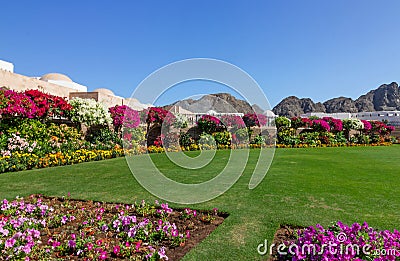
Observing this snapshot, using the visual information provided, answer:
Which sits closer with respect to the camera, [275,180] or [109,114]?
[275,180]

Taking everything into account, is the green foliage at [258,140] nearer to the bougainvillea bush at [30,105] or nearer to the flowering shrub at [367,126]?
the flowering shrub at [367,126]

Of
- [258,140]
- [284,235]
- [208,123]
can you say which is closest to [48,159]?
[284,235]

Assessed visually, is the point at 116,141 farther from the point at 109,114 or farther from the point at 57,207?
the point at 57,207

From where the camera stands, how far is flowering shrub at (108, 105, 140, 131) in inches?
527

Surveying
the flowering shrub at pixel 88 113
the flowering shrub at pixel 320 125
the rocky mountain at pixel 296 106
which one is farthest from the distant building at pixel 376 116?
the flowering shrub at pixel 88 113

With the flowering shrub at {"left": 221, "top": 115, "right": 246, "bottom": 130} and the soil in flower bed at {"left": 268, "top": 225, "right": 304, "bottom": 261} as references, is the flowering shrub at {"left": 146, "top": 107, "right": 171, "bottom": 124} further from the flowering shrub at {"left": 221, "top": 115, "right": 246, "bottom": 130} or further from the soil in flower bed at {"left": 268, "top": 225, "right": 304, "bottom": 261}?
the soil in flower bed at {"left": 268, "top": 225, "right": 304, "bottom": 261}

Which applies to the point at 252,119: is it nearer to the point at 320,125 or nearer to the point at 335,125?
the point at 320,125

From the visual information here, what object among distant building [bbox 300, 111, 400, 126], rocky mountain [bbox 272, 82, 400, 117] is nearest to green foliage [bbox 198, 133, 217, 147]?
distant building [bbox 300, 111, 400, 126]

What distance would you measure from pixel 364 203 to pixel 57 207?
4.51 meters

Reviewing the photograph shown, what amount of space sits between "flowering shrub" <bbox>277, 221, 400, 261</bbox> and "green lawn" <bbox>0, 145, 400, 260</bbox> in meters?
0.39

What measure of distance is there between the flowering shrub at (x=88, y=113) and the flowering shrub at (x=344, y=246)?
35.3ft

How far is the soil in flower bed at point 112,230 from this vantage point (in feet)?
9.38

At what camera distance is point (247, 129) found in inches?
675

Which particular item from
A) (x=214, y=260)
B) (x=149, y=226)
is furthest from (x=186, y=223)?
(x=214, y=260)
